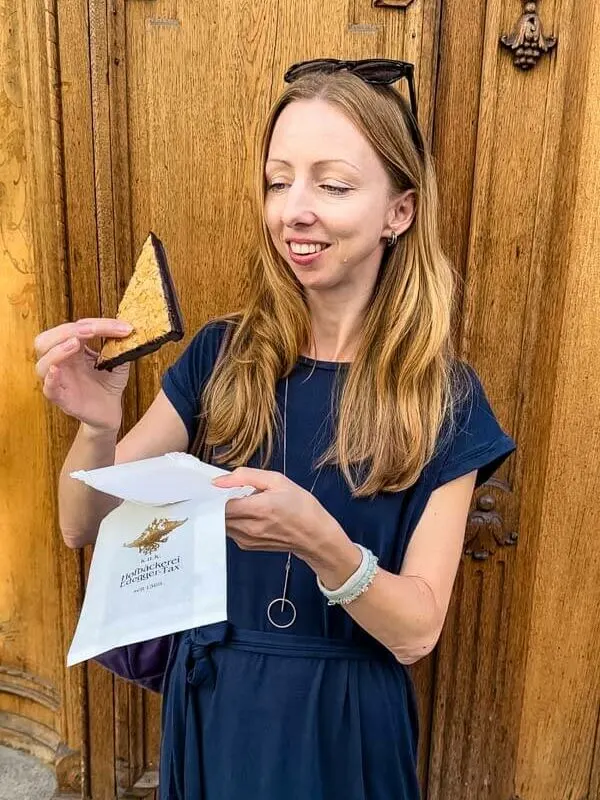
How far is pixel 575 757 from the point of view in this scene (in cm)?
186

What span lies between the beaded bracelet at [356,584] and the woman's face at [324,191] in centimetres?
49

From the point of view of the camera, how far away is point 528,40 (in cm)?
151

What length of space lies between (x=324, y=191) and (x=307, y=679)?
0.84 m

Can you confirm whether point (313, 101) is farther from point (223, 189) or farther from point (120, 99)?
point (120, 99)

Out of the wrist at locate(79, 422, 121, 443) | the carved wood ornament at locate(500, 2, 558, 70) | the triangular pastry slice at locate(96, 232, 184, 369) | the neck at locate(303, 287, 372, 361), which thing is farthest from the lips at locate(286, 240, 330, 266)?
the carved wood ornament at locate(500, 2, 558, 70)

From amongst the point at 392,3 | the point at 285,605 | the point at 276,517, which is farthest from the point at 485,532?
the point at 392,3

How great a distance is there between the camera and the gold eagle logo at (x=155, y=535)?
3.20ft

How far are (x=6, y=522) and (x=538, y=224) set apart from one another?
158 cm

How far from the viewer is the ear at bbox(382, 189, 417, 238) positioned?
1.28 meters

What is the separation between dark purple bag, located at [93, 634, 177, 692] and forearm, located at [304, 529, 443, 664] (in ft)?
1.54

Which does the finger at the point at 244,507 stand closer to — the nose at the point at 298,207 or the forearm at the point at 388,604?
the forearm at the point at 388,604

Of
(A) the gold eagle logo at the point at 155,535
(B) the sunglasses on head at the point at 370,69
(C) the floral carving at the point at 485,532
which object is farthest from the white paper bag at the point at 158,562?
(C) the floral carving at the point at 485,532

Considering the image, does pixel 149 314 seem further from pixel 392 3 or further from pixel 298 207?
pixel 392 3

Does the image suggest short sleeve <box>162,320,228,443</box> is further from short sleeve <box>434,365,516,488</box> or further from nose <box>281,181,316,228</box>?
short sleeve <box>434,365,516,488</box>
